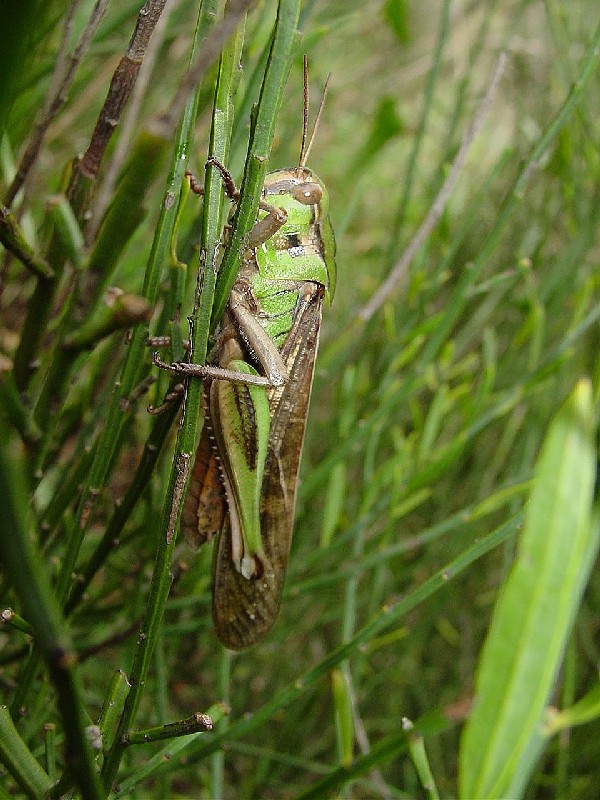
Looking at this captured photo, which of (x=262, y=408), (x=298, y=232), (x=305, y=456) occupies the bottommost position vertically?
(x=305, y=456)

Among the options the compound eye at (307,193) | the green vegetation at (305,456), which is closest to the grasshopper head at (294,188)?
the compound eye at (307,193)

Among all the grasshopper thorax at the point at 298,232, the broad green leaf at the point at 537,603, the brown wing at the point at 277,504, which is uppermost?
the grasshopper thorax at the point at 298,232

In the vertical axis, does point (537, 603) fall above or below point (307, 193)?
below

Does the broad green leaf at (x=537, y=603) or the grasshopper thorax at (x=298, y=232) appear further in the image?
the grasshopper thorax at (x=298, y=232)

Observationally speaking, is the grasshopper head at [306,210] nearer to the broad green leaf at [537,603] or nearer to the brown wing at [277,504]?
the brown wing at [277,504]

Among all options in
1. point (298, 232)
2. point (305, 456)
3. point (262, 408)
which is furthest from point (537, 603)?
point (305, 456)

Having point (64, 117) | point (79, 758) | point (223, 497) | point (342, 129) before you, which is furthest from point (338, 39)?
point (79, 758)

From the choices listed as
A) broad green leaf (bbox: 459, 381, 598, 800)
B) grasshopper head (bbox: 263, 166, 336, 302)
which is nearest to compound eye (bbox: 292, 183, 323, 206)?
grasshopper head (bbox: 263, 166, 336, 302)

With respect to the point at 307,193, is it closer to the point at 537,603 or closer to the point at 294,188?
the point at 294,188
